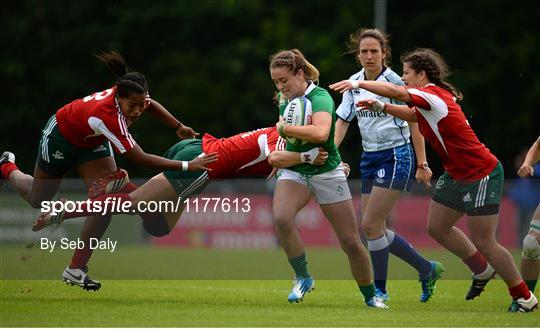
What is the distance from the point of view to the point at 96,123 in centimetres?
995

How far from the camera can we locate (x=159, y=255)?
672 inches

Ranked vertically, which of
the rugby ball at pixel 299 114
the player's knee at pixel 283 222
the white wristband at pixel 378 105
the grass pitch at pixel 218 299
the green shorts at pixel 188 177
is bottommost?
the grass pitch at pixel 218 299

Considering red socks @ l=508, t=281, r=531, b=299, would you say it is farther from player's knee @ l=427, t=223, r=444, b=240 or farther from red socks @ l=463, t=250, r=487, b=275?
red socks @ l=463, t=250, r=487, b=275

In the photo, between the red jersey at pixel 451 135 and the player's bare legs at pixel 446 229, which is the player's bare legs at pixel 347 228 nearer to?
the player's bare legs at pixel 446 229

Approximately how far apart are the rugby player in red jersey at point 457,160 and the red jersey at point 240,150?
1329 mm

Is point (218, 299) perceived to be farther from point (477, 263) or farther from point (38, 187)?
point (477, 263)

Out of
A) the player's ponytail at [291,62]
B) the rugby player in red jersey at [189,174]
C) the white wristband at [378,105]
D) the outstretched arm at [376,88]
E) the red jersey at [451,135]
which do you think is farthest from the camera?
the rugby player in red jersey at [189,174]

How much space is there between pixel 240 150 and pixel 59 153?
1610 millimetres

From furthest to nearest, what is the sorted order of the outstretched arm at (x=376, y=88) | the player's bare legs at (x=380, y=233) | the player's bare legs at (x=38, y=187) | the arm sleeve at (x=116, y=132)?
1. the player's bare legs at (x=38, y=187)
2. the player's bare legs at (x=380, y=233)
3. the arm sleeve at (x=116, y=132)
4. the outstretched arm at (x=376, y=88)

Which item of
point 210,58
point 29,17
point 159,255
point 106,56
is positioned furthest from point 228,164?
point 29,17

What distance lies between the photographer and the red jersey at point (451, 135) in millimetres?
9438

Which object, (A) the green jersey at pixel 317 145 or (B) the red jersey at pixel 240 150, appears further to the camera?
(B) the red jersey at pixel 240 150

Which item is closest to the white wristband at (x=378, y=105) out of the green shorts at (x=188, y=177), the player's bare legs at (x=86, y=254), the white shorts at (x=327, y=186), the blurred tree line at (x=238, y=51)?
the white shorts at (x=327, y=186)

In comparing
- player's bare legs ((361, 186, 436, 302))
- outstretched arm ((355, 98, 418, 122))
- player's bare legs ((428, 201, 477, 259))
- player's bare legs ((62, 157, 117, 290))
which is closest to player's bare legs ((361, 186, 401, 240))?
player's bare legs ((361, 186, 436, 302))
